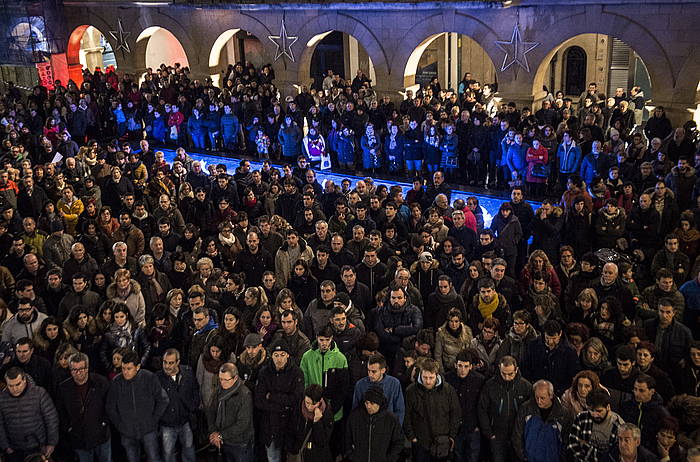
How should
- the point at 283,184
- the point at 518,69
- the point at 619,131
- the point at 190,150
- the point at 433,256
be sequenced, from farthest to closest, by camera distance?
the point at 190,150
the point at 518,69
the point at 619,131
the point at 283,184
the point at 433,256

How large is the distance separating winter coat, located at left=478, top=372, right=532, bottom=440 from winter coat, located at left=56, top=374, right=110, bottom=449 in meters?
3.40

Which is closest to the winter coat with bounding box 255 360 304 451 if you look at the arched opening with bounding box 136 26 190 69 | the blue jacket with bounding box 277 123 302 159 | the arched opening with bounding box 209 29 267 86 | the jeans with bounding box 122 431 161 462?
the jeans with bounding box 122 431 161 462

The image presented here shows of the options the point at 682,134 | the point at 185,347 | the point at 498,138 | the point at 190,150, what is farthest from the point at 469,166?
the point at 185,347

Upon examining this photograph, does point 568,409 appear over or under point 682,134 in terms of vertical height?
under

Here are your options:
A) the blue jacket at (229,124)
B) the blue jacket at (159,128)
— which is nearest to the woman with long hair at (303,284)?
the blue jacket at (229,124)

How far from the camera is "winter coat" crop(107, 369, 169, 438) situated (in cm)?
666

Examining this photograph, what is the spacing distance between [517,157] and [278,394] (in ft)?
29.5

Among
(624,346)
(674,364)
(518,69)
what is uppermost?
(518,69)

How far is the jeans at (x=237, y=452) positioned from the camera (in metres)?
6.71

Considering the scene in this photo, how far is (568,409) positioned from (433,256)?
135 inches

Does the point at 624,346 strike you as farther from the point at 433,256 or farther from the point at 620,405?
the point at 433,256

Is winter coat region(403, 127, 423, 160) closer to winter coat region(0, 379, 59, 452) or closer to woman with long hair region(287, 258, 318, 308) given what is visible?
woman with long hair region(287, 258, 318, 308)

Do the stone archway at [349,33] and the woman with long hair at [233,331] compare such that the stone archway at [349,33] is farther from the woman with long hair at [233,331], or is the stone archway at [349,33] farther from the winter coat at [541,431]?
the winter coat at [541,431]

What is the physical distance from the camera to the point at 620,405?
6.39 m
